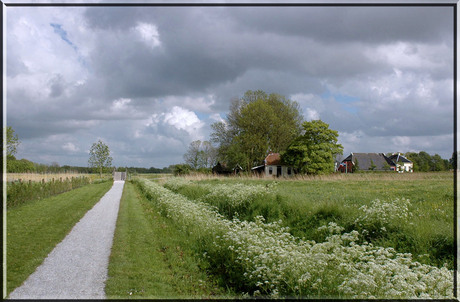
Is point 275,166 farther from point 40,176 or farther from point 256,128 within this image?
point 40,176

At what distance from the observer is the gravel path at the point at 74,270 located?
16.3 ft

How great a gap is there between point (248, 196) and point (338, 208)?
4.60 m

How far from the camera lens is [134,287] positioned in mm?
5441

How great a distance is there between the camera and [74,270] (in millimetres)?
6078

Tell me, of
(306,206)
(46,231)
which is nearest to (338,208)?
(306,206)

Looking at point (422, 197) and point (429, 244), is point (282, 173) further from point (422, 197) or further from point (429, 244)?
point (429, 244)

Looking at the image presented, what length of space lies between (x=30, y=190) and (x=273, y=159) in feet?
136

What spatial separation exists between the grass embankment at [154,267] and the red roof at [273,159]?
44.7 metres

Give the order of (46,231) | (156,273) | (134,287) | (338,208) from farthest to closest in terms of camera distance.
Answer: (338,208), (46,231), (156,273), (134,287)

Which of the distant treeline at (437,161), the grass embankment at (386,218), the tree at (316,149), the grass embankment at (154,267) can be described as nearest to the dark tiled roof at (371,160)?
the tree at (316,149)

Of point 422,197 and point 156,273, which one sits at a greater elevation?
point 422,197

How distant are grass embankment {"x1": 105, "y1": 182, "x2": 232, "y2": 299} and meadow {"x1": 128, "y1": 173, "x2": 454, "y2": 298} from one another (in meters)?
0.36

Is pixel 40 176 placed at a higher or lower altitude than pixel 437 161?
lower

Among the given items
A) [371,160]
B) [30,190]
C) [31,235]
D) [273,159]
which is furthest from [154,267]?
[273,159]
